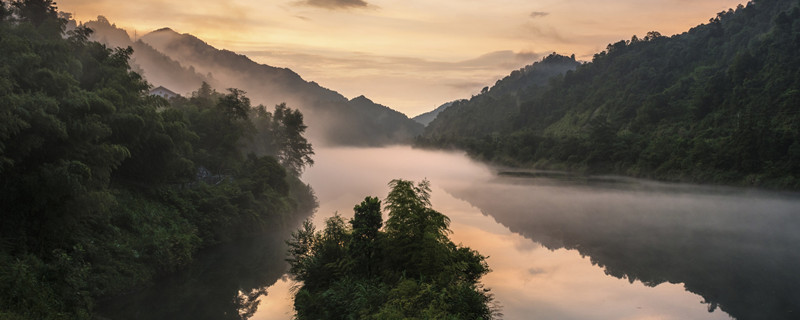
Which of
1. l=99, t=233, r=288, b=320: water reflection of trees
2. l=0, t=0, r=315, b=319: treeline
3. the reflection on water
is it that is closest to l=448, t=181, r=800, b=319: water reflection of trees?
the reflection on water

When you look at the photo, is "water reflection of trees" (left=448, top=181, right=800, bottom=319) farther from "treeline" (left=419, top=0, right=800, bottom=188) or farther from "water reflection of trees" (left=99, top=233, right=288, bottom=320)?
"water reflection of trees" (left=99, top=233, right=288, bottom=320)

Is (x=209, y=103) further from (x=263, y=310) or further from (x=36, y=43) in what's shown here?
(x=263, y=310)

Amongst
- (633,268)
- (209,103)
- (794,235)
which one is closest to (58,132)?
(633,268)

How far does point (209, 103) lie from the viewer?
65250 millimetres

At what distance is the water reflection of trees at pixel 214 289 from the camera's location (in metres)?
27.1

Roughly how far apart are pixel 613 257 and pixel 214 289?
2940 centimetres

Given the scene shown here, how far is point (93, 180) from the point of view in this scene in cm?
2703

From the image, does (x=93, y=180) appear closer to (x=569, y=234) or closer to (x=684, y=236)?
(x=569, y=234)

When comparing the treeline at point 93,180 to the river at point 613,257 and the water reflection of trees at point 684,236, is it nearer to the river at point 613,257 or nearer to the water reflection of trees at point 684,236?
the river at point 613,257

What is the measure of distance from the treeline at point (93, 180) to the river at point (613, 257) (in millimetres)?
2918

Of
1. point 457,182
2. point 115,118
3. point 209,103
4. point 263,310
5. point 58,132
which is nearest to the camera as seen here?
point 58,132

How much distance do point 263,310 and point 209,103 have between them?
42707 millimetres

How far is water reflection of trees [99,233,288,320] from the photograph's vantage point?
1068 inches

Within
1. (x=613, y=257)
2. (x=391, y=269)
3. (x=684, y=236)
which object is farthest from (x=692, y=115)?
(x=391, y=269)
